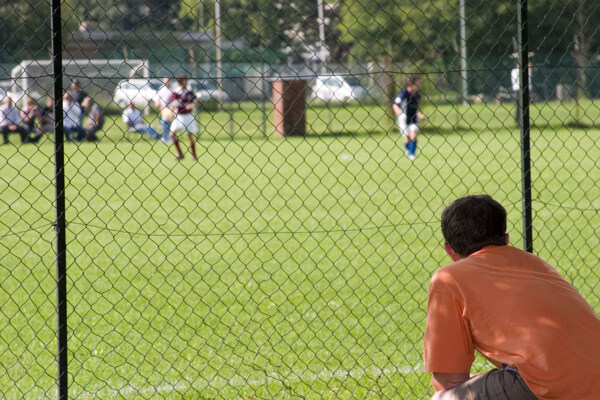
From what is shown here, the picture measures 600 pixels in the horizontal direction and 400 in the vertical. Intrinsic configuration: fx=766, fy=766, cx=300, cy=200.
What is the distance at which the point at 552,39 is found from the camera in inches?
1161

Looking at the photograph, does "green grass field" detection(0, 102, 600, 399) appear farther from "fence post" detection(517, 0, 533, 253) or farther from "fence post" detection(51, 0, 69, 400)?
"fence post" detection(51, 0, 69, 400)

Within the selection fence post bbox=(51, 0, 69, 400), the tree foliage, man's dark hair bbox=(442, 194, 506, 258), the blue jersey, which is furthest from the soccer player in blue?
man's dark hair bbox=(442, 194, 506, 258)

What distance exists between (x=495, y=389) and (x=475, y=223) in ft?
1.77

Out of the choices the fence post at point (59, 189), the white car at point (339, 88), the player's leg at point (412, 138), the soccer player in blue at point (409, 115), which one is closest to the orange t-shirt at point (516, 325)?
the fence post at point (59, 189)

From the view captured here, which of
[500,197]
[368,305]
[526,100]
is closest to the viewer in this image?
[526,100]

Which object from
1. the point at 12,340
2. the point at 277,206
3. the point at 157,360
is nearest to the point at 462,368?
the point at 157,360

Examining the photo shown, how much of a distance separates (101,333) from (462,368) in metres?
3.09

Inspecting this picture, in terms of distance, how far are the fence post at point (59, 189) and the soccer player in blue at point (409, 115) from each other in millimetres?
11235

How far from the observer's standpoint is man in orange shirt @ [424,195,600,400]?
2.34 metres

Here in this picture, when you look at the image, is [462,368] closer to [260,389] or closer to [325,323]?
[260,389]

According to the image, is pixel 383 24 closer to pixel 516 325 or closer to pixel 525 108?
pixel 525 108

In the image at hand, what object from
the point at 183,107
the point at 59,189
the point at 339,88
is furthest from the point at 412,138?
the point at 59,189

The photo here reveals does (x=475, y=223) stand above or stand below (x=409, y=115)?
below

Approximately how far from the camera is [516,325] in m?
2.36
